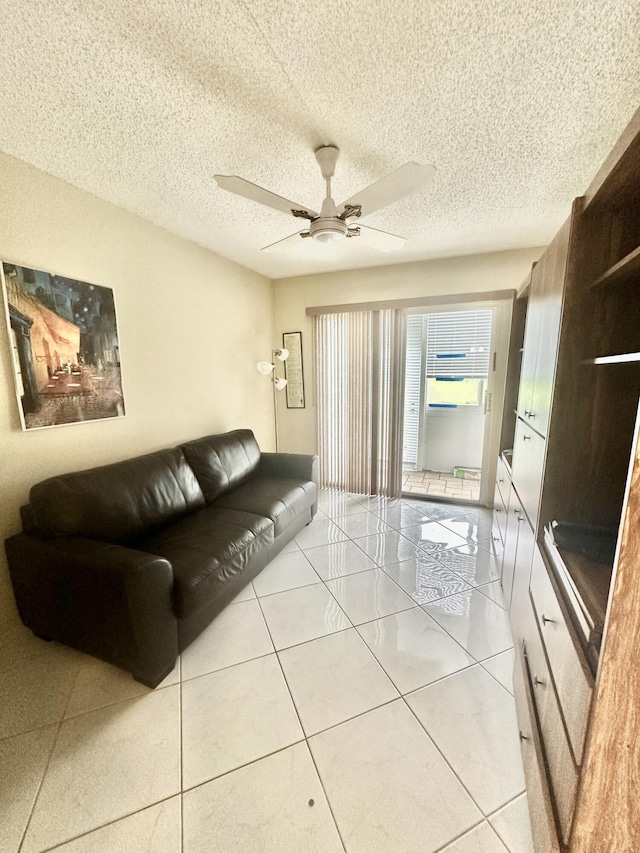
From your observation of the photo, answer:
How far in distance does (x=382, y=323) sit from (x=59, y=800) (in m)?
3.66

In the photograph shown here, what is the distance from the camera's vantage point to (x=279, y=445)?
4184 mm

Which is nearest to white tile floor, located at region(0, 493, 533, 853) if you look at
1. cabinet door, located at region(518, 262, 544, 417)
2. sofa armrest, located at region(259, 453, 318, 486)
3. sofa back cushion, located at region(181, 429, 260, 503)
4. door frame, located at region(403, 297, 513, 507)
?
sofa back cushion, located at region(181, 429, 260, 503)

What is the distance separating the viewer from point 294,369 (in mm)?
3900

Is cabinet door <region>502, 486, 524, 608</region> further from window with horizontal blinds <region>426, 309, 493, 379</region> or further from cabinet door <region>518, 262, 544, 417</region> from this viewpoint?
window with horizontal blinds <region>426, 309, 493, 379</region>

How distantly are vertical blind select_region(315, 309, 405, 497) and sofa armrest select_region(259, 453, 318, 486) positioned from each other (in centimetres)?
86

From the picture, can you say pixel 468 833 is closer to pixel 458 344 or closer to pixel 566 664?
pixel 566 664

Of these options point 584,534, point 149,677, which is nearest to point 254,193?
point 584,534

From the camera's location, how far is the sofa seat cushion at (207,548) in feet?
5.04

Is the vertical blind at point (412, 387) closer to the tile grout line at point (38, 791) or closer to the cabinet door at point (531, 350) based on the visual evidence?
the cabinet door at point (531, 350)

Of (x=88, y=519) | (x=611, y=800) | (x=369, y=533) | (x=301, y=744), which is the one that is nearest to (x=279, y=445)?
(x=369, y=533)

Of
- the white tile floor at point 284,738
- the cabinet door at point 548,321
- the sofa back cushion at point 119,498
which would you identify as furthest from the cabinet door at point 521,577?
the sofa back cushion at point 119,498

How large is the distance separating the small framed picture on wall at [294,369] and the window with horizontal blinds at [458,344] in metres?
1.56

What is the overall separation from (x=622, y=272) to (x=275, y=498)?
221 centimetres

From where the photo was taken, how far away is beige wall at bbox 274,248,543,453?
118 inches
